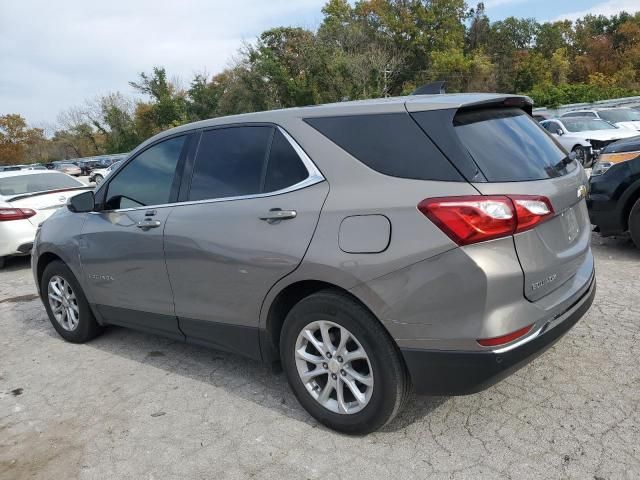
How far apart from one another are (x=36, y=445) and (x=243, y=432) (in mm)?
1216

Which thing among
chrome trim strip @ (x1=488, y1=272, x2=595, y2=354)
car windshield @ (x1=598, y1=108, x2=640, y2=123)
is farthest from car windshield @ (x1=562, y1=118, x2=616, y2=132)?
chrome trim strip @ (x1=488, y1=272, x2=595, y2=354)

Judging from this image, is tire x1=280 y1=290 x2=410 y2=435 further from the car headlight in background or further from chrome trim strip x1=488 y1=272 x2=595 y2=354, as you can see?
the car headlight in background

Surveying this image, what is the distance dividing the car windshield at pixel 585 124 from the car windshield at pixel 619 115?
161cm

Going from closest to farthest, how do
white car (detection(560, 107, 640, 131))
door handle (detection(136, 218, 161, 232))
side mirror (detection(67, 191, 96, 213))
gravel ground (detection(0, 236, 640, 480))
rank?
gravel ground (detection(0, 236, 640, 480))
door handle (detection(136, 218, 161, 232))
side mirror (detection(67, 191, 96, 213))
white car (detection(560, 107, 640, 131))

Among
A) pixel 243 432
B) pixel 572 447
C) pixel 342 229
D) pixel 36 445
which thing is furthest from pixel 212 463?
pixel 572 447

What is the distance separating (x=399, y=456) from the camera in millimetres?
2625

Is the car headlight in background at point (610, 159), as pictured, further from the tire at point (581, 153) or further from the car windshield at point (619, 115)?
the car windshield at point (619, 115)

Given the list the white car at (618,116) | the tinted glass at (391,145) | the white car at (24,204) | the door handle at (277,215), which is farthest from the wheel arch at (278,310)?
the white car at (618,116)

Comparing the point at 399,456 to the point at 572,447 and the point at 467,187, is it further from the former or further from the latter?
the point at 467,187

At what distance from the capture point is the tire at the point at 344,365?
2.58 meters

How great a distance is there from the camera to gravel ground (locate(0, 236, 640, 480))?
8.38 ft

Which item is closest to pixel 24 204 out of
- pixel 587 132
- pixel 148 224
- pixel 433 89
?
pixel 148 224

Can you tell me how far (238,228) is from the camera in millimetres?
3039

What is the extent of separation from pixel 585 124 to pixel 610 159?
12205 mm
